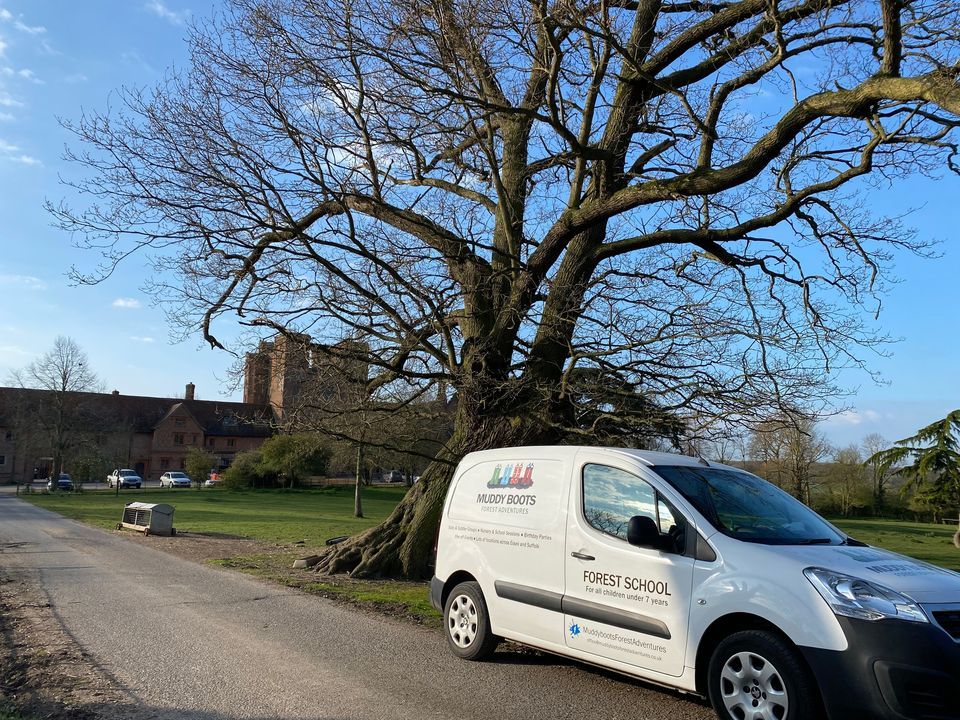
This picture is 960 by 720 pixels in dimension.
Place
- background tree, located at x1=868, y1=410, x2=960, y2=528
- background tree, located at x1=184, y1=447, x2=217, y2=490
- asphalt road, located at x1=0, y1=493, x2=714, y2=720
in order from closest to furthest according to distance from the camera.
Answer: asphalt road, located at x1=0, y1=493, x2=714, y2=720, background tree, located at x1=868, y1=410, x2=960, y2=528, background tree, located at x1=184, y1=447, x2=217, y2=490

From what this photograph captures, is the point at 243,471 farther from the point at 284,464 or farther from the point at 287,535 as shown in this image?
the point at 287,535

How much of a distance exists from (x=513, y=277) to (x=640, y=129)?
3.38m

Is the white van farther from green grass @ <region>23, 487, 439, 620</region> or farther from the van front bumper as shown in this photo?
green grass @ <region>23, 487, 439, 620</region>

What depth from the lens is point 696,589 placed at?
17.4 ft

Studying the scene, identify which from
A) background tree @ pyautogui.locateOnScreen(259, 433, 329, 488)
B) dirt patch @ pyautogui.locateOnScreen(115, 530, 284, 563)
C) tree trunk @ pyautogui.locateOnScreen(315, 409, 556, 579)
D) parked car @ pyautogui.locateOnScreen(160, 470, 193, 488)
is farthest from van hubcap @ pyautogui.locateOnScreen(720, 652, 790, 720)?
parked car @ pyautogui.locateOnScreen(160, 470, 193, 488)

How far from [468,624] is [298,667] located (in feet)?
5.28

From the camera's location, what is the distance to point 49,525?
24.1 m

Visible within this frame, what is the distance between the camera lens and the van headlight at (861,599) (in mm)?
4527

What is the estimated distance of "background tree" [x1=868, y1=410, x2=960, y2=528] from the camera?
1257 inches

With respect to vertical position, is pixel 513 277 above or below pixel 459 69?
below

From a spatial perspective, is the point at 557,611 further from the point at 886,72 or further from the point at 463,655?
the point at 886,72

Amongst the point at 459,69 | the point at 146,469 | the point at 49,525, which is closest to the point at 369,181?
the point at 459,69

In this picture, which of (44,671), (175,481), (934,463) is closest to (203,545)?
(44,671)

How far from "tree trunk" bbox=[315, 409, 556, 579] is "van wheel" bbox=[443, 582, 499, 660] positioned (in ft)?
15.6
